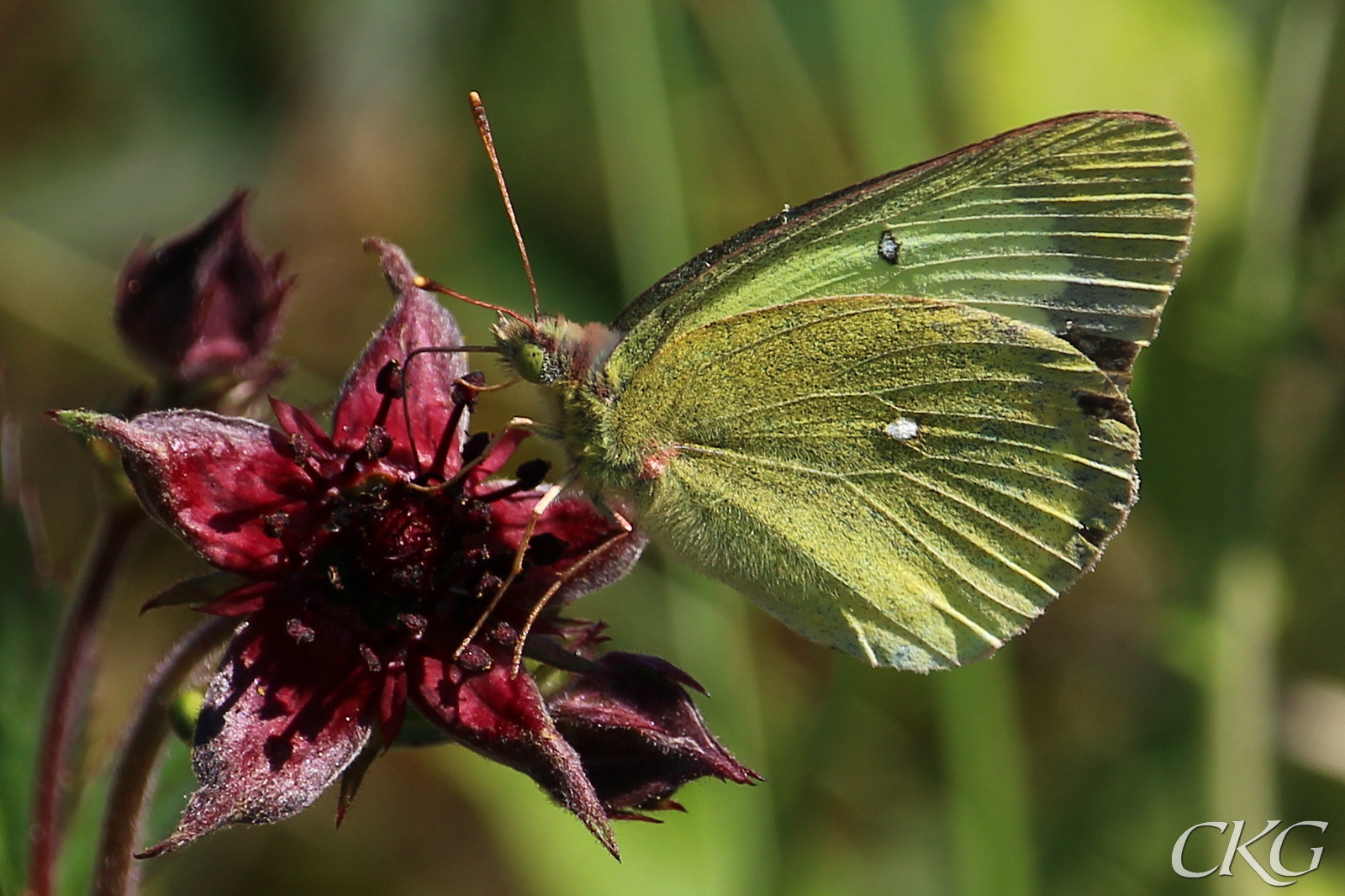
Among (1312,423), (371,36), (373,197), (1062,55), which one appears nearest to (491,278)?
(373,197)

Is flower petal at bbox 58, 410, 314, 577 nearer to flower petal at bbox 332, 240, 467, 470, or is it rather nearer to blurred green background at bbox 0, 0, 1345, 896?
flower petal at bbox 332, 240, 467, 470

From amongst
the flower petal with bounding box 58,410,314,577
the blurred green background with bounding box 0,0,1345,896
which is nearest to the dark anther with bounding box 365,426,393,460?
the flower petal with bounding box 58,410,314,577

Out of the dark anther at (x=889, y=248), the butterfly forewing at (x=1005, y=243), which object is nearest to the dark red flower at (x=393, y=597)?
the butterfly forewing at (x=1005, y=243)

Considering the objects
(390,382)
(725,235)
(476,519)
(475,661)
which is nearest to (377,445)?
(390,382)

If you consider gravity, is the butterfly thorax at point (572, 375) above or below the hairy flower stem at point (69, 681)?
above

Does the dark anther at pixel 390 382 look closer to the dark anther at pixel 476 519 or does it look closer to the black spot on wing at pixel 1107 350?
the dark anther at pixel 476 519

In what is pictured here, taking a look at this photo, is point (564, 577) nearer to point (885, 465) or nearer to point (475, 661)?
point (475, 661)
